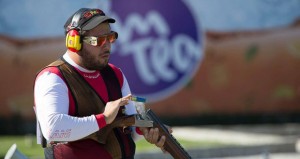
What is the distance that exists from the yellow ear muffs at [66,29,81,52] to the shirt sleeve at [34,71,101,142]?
267 mm

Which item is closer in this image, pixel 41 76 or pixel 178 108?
pixel 41 76

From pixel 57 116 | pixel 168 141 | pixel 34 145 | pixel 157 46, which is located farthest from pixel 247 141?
pixel 57 116

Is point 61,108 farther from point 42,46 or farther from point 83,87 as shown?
point 42,46

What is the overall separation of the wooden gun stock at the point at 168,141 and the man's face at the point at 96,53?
407mm

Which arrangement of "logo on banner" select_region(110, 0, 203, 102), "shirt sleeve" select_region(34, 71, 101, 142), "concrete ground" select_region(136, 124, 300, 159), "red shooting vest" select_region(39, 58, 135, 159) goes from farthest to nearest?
"logo on banner" select_region(110, 0, 203, 102), "concrete ground" select_region(136, 124, 300, 159), "red shooting vest" select_region(39, 58, 135, 159), "shirt sleeve" select_region(34, 71, 101, 142)

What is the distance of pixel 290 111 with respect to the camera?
20016mm

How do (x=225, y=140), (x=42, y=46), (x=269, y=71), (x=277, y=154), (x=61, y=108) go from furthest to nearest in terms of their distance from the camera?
(x=269, y=71) < (x=42, y=46) < (x=225, y=140) < (x=277, y=154) < (x=61, y=108)

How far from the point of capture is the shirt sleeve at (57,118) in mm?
4230

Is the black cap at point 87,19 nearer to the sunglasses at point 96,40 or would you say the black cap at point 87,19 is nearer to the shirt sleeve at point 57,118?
the sunglasses at point 96,40

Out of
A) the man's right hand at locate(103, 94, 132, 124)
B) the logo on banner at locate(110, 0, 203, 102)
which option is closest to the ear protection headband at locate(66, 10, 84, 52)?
the man's right hand at locate(103, 94, 132, 124)

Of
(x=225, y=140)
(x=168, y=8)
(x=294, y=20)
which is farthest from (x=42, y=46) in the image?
(x=294, y=20)

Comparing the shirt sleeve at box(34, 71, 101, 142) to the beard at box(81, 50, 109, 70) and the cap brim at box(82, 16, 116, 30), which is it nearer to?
the beard at box(81, 50, 109, 70)

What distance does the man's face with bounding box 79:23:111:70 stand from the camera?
4.47m

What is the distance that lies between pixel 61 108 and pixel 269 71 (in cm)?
1586
